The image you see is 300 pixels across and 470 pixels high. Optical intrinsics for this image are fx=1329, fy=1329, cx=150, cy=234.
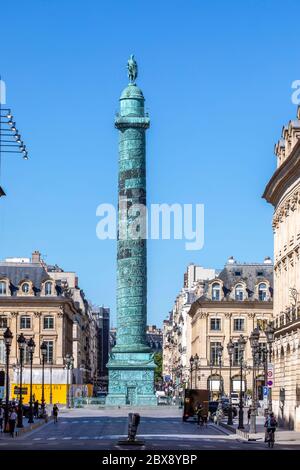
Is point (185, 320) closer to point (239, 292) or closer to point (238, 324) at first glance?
point (239, 292)

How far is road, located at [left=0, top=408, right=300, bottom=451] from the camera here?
145ft

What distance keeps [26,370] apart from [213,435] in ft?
206

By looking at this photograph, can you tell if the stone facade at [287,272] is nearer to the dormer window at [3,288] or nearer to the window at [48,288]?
the window at [48,288]

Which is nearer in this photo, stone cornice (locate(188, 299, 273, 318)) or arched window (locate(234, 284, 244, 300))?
stone cornice (locate(188, 299, 273, 318))

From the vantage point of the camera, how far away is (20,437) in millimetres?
54312

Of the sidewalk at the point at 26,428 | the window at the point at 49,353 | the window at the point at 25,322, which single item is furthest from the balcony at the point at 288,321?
the window at the point at 25,322

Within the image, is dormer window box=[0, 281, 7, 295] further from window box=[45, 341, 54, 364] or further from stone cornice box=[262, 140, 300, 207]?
stone cornice box=[262, 140, 300, 207]

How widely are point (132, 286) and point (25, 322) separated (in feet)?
74.8

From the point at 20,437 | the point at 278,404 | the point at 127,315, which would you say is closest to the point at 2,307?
the point at 127,315

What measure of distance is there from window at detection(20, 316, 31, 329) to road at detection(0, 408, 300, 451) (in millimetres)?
50223

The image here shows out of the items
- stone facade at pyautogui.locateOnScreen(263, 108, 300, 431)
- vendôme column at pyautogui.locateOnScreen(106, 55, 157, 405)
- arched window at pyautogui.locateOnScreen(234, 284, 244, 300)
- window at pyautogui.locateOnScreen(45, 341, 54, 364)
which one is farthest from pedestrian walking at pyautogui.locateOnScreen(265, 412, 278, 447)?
arched window at pyautogui.locateOnScreen(234, 284, 244, 300)
